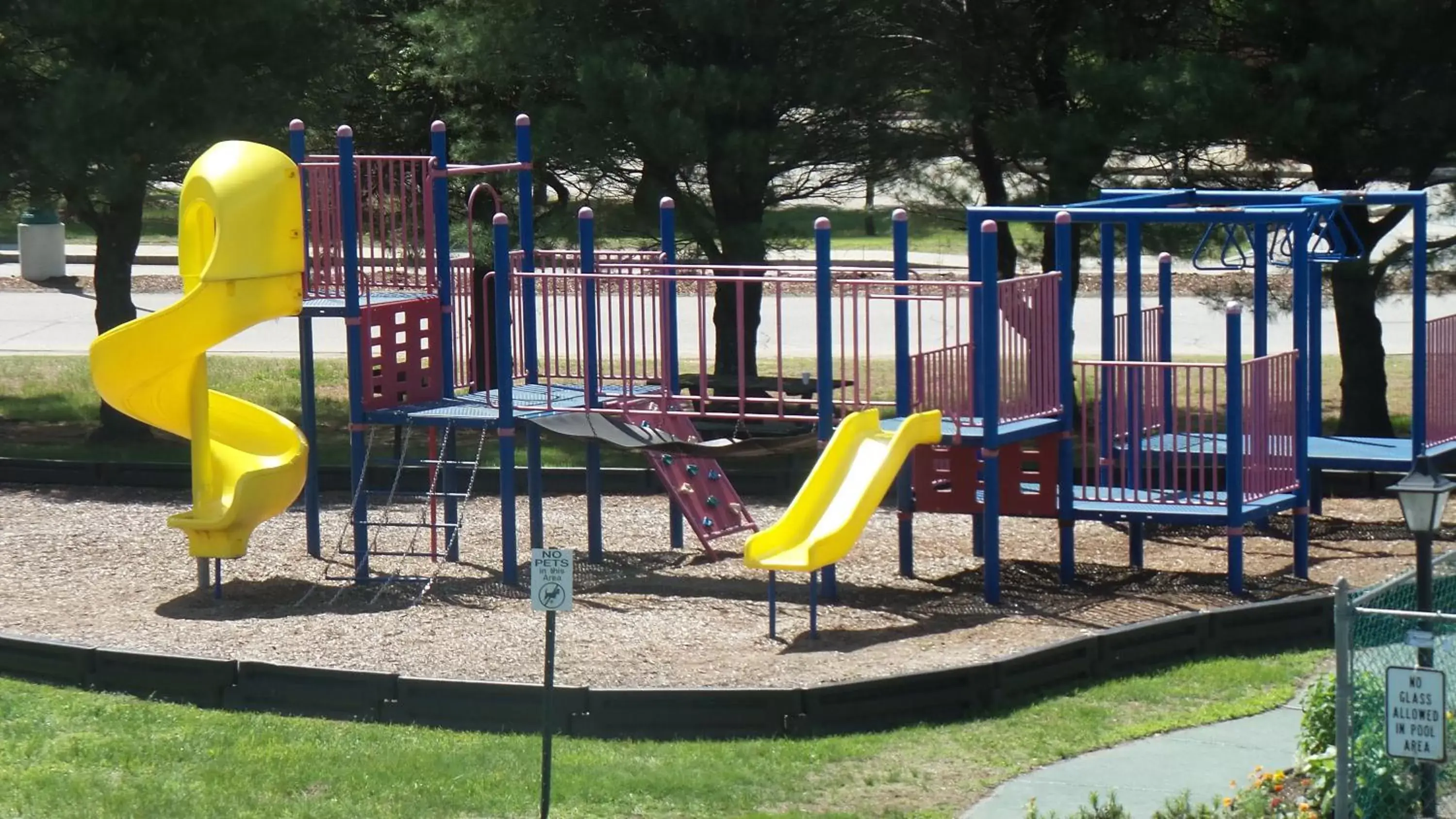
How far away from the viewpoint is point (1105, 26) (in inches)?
680

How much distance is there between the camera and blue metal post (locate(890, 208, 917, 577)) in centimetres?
1241

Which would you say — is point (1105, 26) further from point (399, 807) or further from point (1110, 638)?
point (399, 807)

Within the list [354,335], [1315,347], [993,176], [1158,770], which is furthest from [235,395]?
[1158,770]

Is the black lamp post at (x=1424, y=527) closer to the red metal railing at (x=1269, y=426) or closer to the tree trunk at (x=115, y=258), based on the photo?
the red metal railing at (x=1269, y=426)

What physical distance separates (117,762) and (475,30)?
10380 millimetres

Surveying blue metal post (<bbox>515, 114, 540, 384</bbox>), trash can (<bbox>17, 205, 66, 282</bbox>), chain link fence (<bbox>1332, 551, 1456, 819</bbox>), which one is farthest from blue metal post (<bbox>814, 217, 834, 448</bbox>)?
trash can (<bbox>17, 205, 66, 282</bbox>)

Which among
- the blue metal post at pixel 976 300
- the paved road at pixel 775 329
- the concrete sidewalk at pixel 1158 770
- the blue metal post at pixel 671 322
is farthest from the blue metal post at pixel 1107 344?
the paved road at pixel 775 329

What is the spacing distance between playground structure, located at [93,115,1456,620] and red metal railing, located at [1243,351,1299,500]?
0.02m

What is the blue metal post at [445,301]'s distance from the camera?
13.8 metres

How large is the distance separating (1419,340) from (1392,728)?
6934mm

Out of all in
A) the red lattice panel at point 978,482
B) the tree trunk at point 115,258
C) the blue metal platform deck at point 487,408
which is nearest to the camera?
the red lattice panel at point 978,482

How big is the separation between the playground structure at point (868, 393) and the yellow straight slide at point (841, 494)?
17mm

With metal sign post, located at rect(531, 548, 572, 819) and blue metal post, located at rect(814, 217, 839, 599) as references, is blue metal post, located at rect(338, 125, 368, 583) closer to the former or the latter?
blue metal post, located at rect(814, 217, 839, 599)

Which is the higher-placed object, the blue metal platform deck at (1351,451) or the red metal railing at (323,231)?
the red metal railing at (323,231)
